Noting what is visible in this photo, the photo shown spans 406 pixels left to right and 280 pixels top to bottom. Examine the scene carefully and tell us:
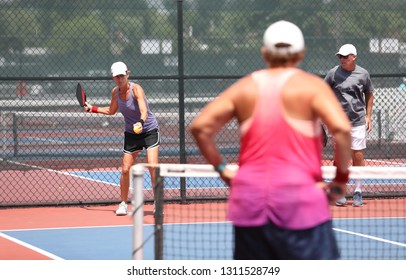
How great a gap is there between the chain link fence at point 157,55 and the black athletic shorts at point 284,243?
11662 millimetres

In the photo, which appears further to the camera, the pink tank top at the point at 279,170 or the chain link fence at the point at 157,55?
the chain link fence at the point at 157,55

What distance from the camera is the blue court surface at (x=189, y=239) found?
9227mm

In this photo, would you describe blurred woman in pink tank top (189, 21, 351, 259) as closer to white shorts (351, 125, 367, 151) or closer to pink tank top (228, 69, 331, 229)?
pink tank top (228, 69, 331, 229)

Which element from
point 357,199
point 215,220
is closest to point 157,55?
point 357,199

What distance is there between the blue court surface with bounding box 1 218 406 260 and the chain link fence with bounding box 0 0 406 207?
562cm

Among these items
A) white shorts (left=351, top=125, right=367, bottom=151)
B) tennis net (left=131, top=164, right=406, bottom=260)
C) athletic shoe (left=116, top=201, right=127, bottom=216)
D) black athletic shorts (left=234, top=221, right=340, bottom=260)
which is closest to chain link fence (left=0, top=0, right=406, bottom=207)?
tennis net (left=131, top=164, right=406, bottom=260)

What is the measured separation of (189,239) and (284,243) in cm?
523

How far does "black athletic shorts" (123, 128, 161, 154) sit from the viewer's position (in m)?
11.9

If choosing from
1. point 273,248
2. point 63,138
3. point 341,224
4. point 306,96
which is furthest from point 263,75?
point 63,138

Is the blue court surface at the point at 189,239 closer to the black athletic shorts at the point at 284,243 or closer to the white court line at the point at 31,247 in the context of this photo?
the white court line at the point at 31,247

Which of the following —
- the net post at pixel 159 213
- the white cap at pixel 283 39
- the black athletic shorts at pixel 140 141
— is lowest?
the net post at pixel 159 213

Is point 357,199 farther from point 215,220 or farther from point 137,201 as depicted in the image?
point 137,201

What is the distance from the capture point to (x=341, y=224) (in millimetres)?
11094

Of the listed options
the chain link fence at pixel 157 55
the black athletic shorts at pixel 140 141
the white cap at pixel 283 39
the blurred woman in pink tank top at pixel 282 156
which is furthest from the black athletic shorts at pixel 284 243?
the chain link fence at pixel 157 55
